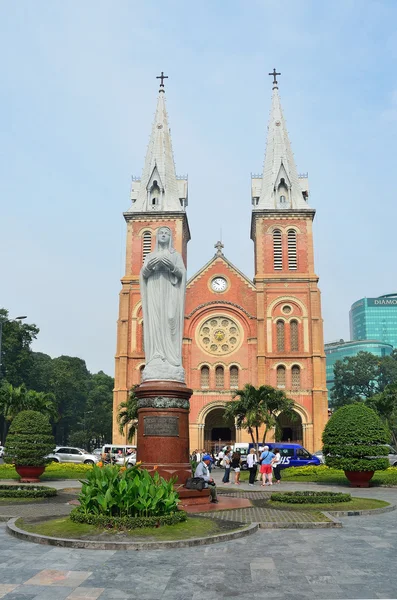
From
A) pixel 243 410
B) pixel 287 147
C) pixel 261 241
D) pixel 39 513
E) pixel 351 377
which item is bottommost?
pixel 39 513

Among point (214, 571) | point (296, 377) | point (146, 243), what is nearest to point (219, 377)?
point (296, 377)

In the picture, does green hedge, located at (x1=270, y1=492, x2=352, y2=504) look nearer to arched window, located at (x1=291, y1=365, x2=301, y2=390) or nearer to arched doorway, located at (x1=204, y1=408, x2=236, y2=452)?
arched window, located at (x1=291, y1=365, x2=301, y2=390)

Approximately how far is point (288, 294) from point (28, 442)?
93.2 ft

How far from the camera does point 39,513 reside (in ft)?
38.0

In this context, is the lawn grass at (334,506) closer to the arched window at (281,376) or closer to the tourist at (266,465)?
the tourist at (266,465)

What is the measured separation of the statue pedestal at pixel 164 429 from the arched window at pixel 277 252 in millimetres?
34139

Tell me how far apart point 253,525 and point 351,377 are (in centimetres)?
7074

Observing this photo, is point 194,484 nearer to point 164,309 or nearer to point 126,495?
point 126,495

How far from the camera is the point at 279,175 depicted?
160 ft

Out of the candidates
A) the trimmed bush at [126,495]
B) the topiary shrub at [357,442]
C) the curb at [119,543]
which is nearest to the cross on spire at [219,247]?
the topiary shrub at [357,442]

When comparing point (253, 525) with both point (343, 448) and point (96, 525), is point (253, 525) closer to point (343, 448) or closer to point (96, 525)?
point (96, 525)

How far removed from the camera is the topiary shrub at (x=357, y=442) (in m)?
18.9

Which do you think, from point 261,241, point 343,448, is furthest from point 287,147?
point 343,448

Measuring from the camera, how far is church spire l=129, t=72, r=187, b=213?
49.5m
